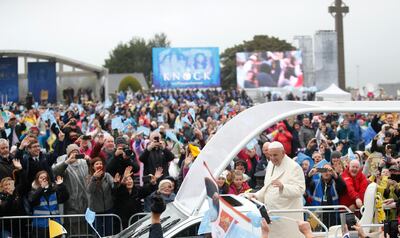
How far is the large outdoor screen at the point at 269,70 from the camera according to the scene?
8312 cm

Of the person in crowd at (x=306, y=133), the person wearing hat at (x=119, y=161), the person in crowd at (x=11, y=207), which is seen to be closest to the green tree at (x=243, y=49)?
the person in crowd at (x=306, y=133)

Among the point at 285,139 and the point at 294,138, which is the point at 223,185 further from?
the point at 294,138

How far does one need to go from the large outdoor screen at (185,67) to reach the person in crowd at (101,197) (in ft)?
218

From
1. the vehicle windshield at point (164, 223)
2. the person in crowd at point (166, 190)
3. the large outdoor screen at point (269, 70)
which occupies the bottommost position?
the vehicle windshield at point (164, 223)

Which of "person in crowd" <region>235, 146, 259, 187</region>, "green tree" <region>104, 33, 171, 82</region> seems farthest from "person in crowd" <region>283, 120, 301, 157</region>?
"green tree" <region>104, 33, 171, 82</region>

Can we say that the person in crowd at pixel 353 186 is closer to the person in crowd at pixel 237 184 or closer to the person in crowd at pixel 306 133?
the person in crowd at pixel 237 184

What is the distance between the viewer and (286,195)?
30.1ft

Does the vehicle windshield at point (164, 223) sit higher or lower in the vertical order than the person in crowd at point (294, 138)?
lower

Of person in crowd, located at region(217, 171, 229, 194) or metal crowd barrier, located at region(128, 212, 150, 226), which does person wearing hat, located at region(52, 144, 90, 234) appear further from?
person in crowd, located at region(217, 171, 229, 194)

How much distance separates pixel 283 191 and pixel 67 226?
4.03 m

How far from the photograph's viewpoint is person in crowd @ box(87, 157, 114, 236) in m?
12.1

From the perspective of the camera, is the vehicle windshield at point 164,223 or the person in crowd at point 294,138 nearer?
the vehicle windshield at point 164,223

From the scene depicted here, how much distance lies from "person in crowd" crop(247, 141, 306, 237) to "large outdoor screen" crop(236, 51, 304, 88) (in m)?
73.4

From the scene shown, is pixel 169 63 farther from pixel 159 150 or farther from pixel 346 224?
pixel 346 224
